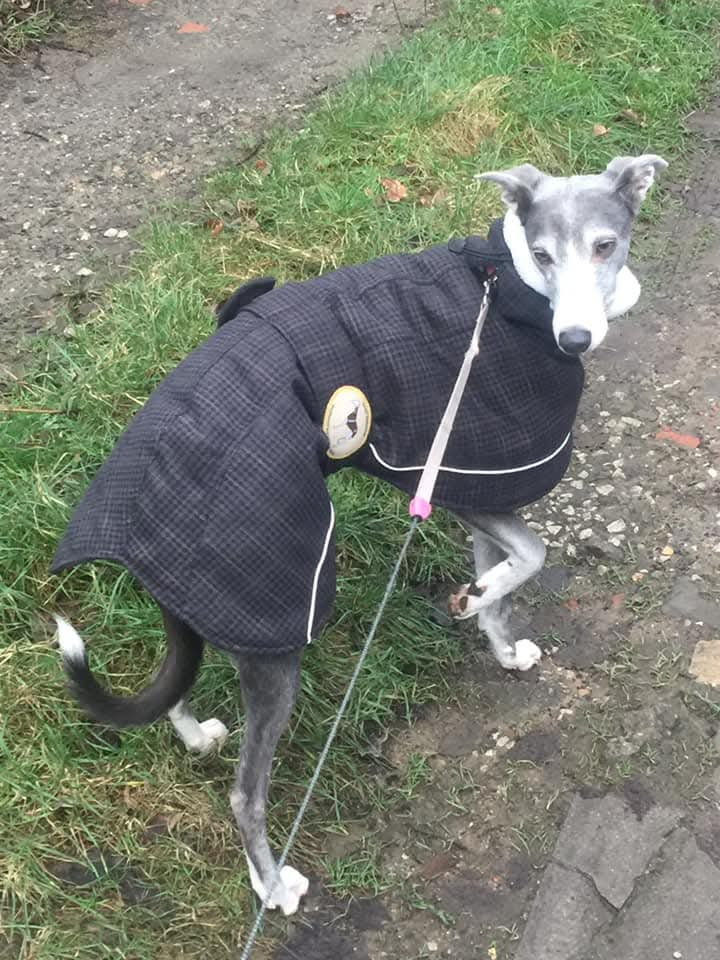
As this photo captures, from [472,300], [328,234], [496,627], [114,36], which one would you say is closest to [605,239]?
[472,300]

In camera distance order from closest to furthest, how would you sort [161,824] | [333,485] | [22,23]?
[161,824] → [333,485] → [22,23]

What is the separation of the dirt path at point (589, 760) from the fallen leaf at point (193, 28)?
3507 millimetres

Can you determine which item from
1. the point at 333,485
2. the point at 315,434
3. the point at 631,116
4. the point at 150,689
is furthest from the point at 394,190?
the point at 150,689

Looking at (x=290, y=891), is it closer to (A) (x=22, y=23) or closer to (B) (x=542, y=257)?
(B) (x=542, y=257)

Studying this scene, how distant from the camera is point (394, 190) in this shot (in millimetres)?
4516

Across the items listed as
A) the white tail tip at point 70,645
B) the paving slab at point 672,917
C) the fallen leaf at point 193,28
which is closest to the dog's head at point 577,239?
the white tail tip at point 70,645

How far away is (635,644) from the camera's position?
10.2 ft

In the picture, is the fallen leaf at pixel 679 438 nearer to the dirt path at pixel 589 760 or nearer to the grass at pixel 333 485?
the dirt path at pixel 589 760

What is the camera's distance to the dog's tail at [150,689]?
2260mm

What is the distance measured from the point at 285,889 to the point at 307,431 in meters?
1.16

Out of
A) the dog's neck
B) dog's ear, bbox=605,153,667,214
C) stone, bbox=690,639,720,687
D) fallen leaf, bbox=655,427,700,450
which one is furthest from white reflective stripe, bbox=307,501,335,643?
fallen leaf, bbox=655,427,700,450

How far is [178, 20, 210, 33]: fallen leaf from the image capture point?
583 cm

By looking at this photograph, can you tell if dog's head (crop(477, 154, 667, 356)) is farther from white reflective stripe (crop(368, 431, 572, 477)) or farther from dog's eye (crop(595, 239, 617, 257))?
white reflective stripe (crop(368, 431, 572, 477))

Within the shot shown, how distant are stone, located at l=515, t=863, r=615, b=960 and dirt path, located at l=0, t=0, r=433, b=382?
2.53 m
